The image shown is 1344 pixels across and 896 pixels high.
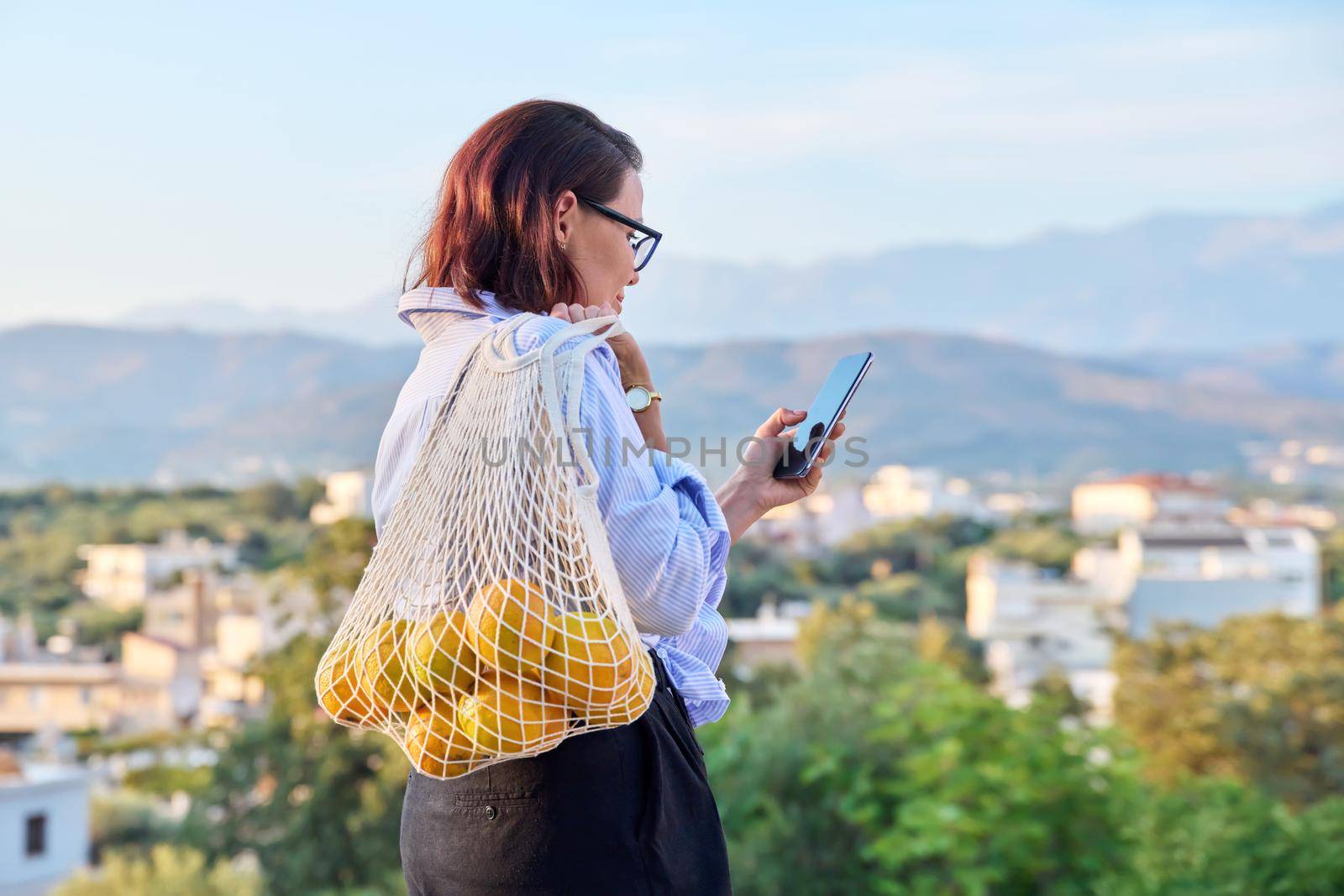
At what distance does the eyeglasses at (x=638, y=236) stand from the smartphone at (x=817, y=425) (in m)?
0.26

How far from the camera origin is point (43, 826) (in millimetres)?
16406

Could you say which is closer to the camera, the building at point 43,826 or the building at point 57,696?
the building at point 43,826

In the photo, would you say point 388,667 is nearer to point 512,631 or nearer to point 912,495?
point 512,631

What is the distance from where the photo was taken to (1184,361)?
158 m

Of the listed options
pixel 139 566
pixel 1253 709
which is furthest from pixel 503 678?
pixel 139 566

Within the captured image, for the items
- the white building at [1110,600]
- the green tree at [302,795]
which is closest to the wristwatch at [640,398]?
the green tree at [302,795]

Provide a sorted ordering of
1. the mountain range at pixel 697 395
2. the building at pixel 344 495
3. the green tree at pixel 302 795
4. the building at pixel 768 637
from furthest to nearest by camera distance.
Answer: the mountain range at pixel 697 395 → the building at pixel 344 495 → the building at pixel 768 637 → the green tree at pixel 302 795

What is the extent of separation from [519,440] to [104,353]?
146581 millimetres

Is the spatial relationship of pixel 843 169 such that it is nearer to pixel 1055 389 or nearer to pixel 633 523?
pixel 1055 389

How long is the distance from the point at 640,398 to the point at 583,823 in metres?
0.44

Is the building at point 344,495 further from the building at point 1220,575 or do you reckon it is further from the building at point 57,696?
the building at point 1220,575

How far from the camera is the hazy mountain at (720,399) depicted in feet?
308

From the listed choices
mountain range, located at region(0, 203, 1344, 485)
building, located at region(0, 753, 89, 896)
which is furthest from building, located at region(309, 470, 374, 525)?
building, located at region(0, 753, 89, 896)

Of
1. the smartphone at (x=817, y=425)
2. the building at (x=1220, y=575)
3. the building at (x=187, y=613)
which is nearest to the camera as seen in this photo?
the smartphone at (x=817, y=425)
